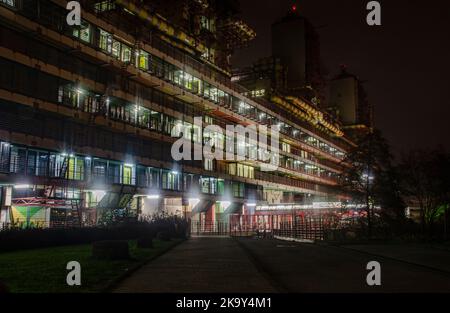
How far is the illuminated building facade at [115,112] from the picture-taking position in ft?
139

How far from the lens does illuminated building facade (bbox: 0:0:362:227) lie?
42.4 m

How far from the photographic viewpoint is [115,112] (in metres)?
54.5

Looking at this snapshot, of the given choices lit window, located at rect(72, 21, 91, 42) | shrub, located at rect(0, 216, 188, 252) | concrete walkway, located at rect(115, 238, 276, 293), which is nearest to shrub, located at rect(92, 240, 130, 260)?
concrete walkway, located at rect(115, 238, 276, 293)

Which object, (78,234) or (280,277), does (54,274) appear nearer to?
(280,277)

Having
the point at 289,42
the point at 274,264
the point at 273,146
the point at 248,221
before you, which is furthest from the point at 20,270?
the point at 289,42

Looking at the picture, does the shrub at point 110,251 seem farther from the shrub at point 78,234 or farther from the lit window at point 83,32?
the lit window at point 83,32

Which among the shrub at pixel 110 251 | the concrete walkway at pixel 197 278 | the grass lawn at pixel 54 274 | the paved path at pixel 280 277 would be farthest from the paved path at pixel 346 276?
the shrub at pixel 110 251

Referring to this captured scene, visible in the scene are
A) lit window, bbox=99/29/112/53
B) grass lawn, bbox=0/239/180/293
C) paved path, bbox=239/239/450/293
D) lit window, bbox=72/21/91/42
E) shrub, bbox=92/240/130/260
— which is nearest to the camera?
grass lawn, bbox=0/239/180/293

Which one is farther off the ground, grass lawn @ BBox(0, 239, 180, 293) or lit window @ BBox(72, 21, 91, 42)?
lit window @ BBox(72, 21, 91, 42)

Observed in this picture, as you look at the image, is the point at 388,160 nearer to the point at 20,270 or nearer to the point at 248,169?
Result: the point at 20,270

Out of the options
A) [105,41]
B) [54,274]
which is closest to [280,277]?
[54,274]

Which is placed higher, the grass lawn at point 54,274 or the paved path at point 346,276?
the grass lawn at point 54,274

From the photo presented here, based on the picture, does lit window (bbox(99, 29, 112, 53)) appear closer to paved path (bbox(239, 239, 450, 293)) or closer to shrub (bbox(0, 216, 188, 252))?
shrub (bbox(0, 216, 188, 252))

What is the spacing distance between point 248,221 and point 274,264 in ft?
200
